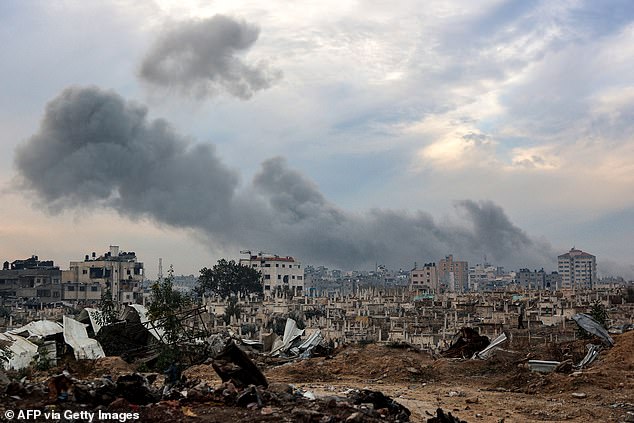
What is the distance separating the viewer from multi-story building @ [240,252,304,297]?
289 ft

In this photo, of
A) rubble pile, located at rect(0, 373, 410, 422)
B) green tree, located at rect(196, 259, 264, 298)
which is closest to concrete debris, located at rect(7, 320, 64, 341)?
rubble pile, located at rect(0, 373, 410, 422)

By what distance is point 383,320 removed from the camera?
38.5 m

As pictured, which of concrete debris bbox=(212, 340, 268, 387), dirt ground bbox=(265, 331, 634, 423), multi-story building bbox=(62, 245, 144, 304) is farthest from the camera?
multi-story building bbox=(62, 245, 144, 304)

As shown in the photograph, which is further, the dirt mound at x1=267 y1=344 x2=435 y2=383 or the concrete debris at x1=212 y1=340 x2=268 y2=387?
the dirt mound at x1=267 y1=344 x2=435 y2=383

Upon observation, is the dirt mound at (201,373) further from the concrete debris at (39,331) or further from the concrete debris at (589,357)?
the concrete debris at (589,357)

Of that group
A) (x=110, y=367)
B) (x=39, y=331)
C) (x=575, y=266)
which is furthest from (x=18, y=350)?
(x=575, y=266)

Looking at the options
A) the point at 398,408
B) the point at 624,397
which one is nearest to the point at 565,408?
the point at 624,397

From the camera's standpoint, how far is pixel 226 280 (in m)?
73.0

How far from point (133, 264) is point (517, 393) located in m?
64.5

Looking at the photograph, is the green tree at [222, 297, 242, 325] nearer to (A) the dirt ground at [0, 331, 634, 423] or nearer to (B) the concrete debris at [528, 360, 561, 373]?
(A) the dirt ground at [0, 331, 634, 423]

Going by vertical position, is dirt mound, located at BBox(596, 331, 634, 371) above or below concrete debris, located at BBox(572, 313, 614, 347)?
below

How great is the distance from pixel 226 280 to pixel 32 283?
20849 mm

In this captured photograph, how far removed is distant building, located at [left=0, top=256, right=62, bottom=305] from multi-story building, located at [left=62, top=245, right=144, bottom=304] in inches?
43.7

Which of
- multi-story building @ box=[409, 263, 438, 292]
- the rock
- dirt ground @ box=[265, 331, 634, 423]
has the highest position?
multi-story building @ box=[409, 263, 438, 292]
